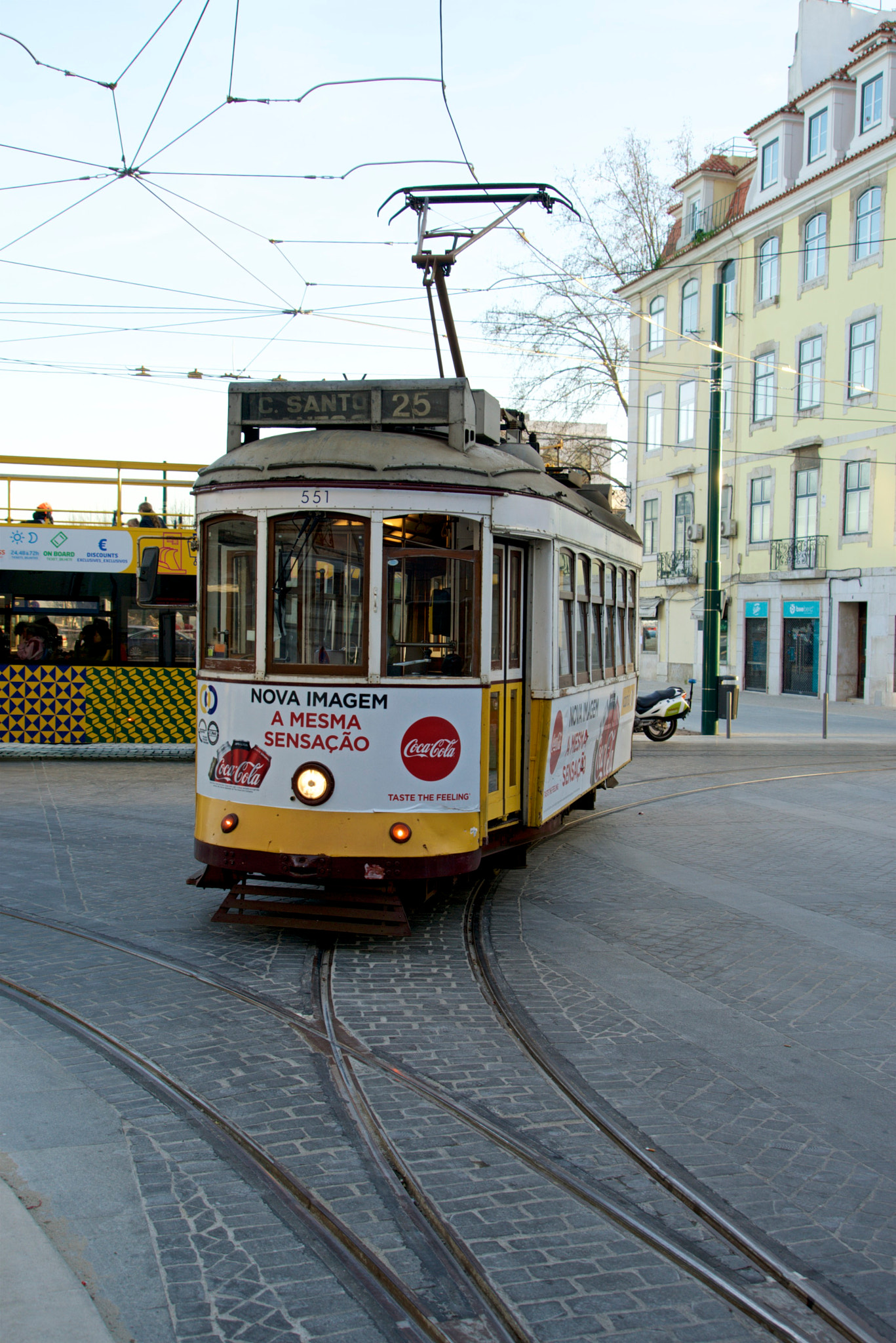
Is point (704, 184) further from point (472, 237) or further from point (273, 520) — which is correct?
point (273, 520)

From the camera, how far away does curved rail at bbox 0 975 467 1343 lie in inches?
123

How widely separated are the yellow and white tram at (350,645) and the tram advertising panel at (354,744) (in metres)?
0.01

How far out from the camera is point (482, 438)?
7.89 metres

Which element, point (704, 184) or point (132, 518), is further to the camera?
point (704, 184)

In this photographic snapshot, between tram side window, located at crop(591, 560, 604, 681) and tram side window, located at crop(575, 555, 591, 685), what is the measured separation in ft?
0.66

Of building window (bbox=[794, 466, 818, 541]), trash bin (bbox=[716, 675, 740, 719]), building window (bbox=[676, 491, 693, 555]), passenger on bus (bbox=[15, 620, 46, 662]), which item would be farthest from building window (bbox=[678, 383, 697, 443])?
passenger on bus (bbox=[15, 620, 46, 662])

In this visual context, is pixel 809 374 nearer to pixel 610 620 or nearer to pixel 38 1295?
pixel 610 620

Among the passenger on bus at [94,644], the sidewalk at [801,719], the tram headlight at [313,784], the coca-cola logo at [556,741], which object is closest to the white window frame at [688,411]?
the sidewalk at [801,719]

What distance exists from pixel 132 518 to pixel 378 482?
1141 centimetres

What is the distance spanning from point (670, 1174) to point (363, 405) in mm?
4883

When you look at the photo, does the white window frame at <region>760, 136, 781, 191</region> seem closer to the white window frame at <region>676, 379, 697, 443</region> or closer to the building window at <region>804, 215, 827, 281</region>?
the building window at <region>804, 215, 827, 281</region>

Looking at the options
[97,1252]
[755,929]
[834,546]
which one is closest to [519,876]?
[755,929]

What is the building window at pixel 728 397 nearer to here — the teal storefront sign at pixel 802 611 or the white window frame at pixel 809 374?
the white window frame at pixel 809 374

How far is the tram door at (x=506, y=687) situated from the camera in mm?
7355
